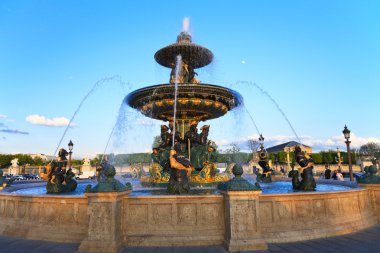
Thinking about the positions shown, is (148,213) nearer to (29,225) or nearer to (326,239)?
(29,225)

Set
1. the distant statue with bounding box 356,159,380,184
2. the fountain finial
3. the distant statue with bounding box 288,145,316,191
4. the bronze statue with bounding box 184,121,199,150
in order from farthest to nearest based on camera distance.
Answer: the fountain finial, the bronze statue with bounding box 184,121,199,150, the distant statue with bounding box 288,145,316,191, the distant statue with bounding box 356,159,380,184

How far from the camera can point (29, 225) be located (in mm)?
6395

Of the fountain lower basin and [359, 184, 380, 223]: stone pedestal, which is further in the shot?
[359, 184, 380, 223]: stone pedestal

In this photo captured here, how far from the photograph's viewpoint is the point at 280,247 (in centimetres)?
538

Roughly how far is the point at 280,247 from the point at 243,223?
0.89m

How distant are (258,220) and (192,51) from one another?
11.3m

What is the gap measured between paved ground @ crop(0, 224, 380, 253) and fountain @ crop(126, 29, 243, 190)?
16.8 feet

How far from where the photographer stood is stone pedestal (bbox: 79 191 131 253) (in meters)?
5.19

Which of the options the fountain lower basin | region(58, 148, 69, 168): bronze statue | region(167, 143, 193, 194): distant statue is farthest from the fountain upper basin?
the fountain lower basin

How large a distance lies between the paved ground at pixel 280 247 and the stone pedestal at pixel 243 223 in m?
0.24

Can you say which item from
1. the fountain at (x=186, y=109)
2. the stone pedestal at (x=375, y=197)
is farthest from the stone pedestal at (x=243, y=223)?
the fountain at (x=186, y=109)

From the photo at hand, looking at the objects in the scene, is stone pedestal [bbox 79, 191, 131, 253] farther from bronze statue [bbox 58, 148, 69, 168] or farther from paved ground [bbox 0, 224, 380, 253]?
bronze statue [bbox 58, 148, 69, 168]

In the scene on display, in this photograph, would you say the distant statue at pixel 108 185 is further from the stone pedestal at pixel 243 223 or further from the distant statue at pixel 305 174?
the distant statue at pixel 305 174

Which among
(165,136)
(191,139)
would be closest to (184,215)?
(191,139)
